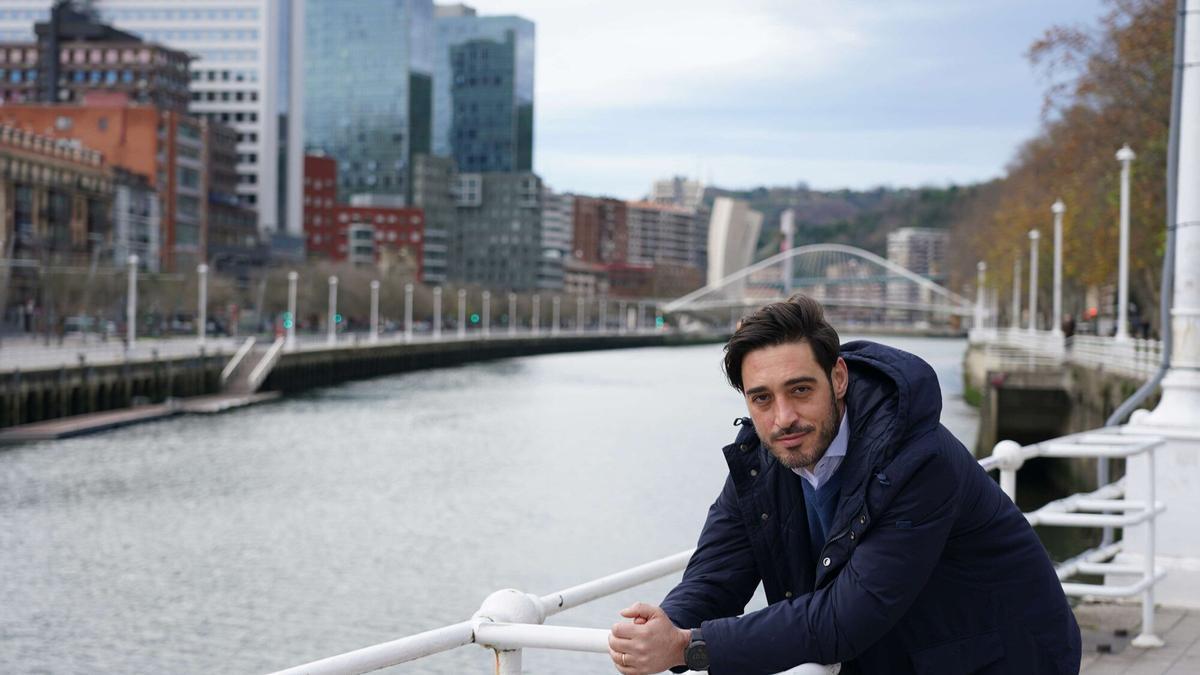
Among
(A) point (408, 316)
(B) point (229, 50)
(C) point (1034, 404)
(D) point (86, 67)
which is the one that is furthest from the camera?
(B) point (229, 50)

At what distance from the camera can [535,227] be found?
180m

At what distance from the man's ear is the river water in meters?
10.4

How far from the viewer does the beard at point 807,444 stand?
8.45 feet

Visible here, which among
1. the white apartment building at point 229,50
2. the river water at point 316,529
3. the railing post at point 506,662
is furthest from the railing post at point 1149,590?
the white apartment building at point 229,50

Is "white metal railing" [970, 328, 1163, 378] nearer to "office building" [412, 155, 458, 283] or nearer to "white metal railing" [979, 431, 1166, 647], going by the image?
"white metal railing" [979, 431, 1166, 647]

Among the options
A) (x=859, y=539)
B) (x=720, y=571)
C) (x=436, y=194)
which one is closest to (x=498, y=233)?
(x=436, y=194)

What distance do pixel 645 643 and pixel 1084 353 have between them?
32.2 metres

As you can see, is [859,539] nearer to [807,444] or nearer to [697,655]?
[807,444]

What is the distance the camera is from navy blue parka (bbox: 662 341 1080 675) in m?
2.50

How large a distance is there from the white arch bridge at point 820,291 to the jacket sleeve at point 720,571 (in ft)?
478

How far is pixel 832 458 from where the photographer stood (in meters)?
2.61

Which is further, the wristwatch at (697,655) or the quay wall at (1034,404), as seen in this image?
the quay wall at (1034,404)

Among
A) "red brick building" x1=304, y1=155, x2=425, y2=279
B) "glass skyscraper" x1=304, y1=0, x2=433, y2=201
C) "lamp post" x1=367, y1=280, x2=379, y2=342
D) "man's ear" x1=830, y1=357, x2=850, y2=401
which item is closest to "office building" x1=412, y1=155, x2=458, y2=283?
"glass skyscraper" x1=304, y1=0, x2=433, y2=201

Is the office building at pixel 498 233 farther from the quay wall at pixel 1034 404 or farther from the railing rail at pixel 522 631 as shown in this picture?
the railing rail at pixel 522 631
